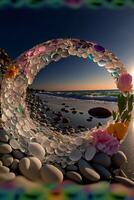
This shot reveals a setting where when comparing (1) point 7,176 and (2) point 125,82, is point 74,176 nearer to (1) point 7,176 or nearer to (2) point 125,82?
(1) point 7,176

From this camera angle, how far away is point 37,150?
319 centimetres

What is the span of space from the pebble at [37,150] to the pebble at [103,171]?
0.41 metres

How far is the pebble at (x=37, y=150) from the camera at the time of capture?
315 centimetres

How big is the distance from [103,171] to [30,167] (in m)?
0.53

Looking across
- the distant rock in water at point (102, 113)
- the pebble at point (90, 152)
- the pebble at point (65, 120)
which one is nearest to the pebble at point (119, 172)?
the pebble at point (90, 152)

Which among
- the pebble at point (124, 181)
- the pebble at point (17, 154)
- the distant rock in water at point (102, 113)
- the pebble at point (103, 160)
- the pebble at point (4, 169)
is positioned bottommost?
the pebble at point (4, 169)

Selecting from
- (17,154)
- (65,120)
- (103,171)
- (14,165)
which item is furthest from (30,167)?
(65,120)

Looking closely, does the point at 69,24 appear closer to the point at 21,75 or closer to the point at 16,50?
the point at 16,50

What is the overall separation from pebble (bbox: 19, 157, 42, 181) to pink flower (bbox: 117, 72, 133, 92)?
900 mm

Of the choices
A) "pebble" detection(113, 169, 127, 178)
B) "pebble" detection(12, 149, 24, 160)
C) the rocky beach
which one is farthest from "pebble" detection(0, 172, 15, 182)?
"pebble" detection(113, 169, 127, 178)

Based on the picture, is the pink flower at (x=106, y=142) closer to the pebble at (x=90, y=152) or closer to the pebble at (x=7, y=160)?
the pebble at (x=90, y=152)

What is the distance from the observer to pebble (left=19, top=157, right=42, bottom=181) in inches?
113

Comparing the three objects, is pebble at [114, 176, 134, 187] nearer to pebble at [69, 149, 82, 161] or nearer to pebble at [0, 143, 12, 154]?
pebble at [69, 149, 82, 161]

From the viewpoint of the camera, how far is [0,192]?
94.2 inches
